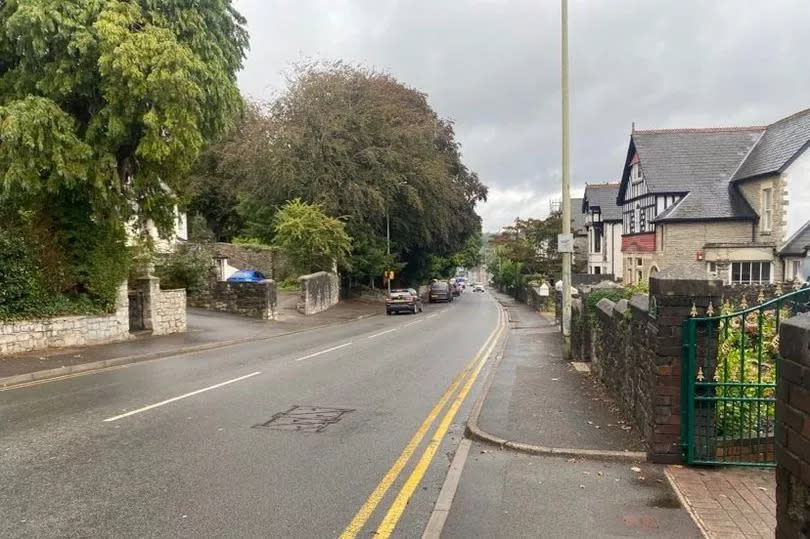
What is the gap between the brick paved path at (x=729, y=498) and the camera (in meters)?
4.55

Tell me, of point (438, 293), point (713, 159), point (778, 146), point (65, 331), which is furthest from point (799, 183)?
point (438, 293)

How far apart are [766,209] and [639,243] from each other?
695cm

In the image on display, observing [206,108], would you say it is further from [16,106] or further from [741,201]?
[741,201]

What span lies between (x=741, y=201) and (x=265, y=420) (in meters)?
31.9

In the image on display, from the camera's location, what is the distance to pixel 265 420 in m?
8.38

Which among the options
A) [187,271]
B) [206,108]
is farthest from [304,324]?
[206,108]

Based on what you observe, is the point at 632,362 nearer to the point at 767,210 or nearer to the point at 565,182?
the point at 565,182

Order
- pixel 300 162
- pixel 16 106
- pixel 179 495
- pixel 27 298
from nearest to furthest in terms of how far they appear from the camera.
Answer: pixel 179 495 < pixel 16 106 < pixel 27 298 < pixel 300 162

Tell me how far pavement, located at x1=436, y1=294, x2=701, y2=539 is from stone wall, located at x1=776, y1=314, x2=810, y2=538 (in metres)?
1.78

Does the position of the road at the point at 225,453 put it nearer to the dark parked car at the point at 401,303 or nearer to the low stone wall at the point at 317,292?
the low stone wall at the point at 317,292

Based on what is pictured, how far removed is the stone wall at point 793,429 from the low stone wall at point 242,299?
26.0m

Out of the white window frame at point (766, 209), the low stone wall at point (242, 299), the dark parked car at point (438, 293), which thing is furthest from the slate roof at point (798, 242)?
the dark parked car at point (438, 293)

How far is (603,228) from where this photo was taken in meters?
52.5

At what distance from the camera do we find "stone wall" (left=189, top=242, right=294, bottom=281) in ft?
137
